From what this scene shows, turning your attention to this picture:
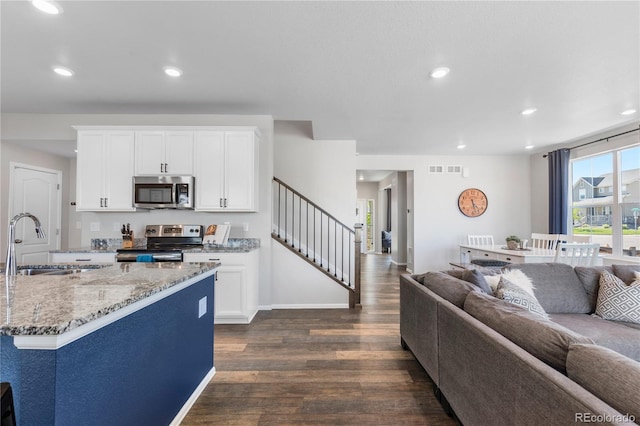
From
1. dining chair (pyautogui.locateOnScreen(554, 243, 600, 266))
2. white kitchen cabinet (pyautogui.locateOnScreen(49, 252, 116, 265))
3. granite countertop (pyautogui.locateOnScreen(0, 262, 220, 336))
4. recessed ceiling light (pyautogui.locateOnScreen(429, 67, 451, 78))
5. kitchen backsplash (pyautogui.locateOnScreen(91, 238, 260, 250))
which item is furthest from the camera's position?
kitchen backsplash (pyautogui.locateOnScreen(91, 238, 260, 250))

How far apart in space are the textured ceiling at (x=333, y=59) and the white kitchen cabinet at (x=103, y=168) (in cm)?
41

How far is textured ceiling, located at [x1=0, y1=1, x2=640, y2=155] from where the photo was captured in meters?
2.01

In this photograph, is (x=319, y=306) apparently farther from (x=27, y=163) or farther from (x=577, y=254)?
(x=27, y=163)

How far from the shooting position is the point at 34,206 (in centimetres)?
473

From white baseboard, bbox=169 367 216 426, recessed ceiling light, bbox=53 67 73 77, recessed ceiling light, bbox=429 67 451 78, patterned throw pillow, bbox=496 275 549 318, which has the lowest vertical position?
white baseboard, bbox=169 367 216 426

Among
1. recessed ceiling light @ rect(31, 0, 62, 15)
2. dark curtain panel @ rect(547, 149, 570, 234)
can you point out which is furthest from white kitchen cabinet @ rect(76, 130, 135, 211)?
dark curtain panel @ rect(547, 149, 570, 234)

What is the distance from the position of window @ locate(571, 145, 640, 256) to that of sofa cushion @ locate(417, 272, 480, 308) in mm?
4002

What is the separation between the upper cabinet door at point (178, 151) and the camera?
370cm

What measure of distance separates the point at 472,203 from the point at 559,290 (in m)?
4.15

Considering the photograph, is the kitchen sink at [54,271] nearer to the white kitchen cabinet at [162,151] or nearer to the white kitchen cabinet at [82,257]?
the white kitchen cabinet at [82,257]

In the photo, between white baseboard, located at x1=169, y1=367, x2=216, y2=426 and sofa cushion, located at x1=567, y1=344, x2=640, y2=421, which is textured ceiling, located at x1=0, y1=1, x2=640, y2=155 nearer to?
sofa cushion, located at x1=567, y1=344, x2=640, y2=421

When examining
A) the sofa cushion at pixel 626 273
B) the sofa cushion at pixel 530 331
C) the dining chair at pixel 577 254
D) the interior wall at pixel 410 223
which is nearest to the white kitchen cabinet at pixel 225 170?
the sofa cushion at pixel 530 331

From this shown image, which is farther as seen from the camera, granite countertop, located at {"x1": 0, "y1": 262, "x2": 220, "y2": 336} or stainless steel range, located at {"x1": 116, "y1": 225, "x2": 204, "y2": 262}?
stainless steel range, located at {"x1": 116, "y1": 225, "x2": 204, "y2": 262}

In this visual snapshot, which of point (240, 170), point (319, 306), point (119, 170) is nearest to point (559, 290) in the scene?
point (319, 306)
